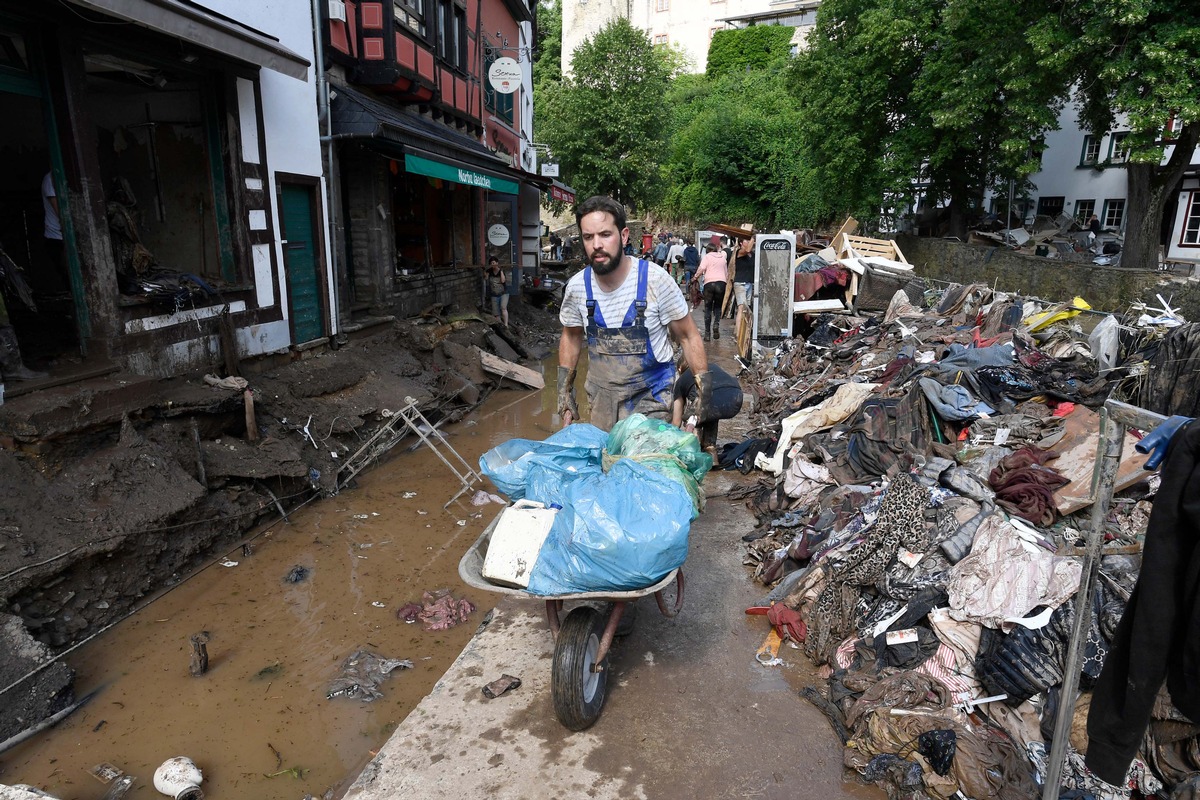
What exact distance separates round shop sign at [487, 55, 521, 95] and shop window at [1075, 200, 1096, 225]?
22.0 m

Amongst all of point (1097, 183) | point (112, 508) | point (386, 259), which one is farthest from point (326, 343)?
point (1097, 183)

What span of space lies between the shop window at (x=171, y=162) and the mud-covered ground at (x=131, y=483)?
1548 mm

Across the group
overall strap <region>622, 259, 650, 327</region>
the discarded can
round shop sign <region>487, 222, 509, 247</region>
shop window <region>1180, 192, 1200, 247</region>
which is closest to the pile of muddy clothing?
overall strap <region>622, 259, 650, 327</region>

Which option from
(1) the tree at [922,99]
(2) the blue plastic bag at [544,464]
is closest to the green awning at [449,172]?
(2) the blue plastic bag at [544,464]

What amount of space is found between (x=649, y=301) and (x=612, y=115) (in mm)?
26193

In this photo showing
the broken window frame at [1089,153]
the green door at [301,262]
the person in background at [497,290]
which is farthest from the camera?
the broken window frame at [1089,153]

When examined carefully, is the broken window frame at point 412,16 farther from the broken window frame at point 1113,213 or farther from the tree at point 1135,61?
the broken window frame at point 1113,213

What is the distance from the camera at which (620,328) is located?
3941mm

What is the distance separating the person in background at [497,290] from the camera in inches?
579

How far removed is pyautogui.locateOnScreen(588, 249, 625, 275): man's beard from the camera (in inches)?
147

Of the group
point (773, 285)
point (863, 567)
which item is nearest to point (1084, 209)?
point (773, 285)

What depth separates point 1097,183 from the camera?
2578 cm

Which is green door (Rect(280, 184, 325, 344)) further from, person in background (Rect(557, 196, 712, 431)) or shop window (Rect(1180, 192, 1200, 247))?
shop window (Rect(1180, 192, 1200, 247))

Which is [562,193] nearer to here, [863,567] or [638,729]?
[863,567]
